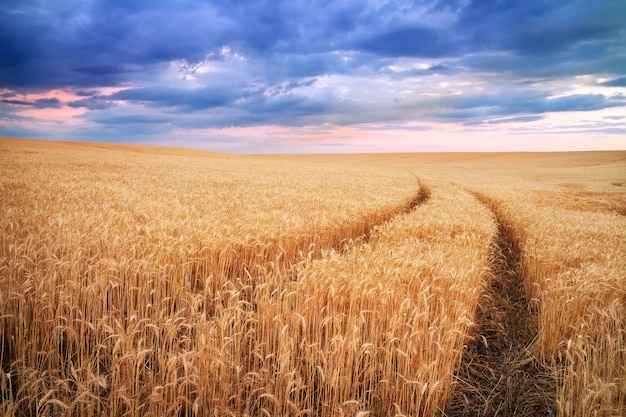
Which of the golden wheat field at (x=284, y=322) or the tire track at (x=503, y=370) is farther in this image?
the tire track at (x=503, y=370)

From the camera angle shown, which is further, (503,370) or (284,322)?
(503,370)

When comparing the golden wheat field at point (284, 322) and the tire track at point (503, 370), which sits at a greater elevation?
the golden wheat field at point (284, 322)

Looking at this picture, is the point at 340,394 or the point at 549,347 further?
the point at 549,347

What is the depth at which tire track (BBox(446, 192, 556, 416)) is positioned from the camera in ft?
12.6

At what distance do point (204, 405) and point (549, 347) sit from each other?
173 inches

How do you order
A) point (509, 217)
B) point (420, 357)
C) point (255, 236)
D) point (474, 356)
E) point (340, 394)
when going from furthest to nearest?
1. point (509, 217)
2. point (255, 236)
3. point (474, 356)
4. point (420, 357)
5. point (340, 394)

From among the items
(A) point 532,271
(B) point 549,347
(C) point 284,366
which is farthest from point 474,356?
(A) point 532,271

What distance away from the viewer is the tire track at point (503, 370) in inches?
152

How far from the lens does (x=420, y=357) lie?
11.4ft

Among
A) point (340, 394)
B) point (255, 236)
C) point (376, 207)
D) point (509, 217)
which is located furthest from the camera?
point (509, 217)

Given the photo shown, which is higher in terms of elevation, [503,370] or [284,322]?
[284,322]

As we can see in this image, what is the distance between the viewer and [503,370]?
14.9 feet

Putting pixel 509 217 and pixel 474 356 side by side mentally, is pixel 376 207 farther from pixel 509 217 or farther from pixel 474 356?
pixel 474 356

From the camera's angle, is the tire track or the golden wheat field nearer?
the golden wheat field
